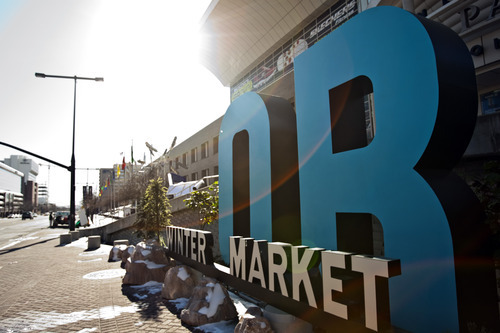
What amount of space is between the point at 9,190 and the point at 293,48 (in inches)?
6724

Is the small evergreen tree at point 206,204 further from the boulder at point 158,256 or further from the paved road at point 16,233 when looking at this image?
the paved road at point 16,233

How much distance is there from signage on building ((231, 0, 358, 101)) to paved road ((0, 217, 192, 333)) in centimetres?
1931

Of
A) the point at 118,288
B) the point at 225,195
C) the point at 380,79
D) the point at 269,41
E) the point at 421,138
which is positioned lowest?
the point at 118,288

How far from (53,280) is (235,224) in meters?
6.95

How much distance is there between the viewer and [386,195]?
16.1 feet

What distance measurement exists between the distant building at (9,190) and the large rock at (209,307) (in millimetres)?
137955

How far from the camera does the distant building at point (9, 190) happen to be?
421 ft

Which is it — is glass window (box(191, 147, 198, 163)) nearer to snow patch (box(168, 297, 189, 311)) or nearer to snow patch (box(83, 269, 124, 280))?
snow patch (box(83, 269, 124, 280))

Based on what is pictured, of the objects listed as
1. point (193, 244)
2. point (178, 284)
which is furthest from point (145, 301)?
point (193, 244)

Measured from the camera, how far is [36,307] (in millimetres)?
7688

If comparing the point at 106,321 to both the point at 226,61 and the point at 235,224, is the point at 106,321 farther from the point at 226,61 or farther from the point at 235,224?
the point at 226,61

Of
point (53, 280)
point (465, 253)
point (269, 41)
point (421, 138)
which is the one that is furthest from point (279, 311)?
point (269, 41)

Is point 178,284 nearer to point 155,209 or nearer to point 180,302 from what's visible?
point 180,302

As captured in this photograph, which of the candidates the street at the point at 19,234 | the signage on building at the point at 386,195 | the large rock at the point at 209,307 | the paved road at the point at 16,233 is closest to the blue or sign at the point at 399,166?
the signage on building at the point at 386,195
